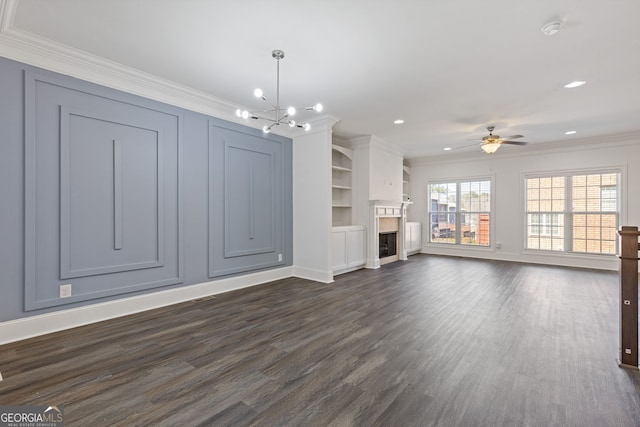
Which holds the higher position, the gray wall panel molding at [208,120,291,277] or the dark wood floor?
the gray wall panel molding at [208,120,291,277]

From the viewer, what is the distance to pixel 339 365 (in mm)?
2291

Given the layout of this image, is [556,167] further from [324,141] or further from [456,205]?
[324,141]

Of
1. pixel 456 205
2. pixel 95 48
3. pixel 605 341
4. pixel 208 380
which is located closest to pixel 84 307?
pixel 208 380

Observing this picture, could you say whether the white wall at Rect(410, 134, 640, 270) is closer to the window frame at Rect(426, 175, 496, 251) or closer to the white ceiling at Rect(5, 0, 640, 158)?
the window frame at Rect(426, 175, 496, 251)

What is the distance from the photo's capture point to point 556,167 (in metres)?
6.68

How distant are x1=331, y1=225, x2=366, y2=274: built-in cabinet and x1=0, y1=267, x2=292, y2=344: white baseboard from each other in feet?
5.14

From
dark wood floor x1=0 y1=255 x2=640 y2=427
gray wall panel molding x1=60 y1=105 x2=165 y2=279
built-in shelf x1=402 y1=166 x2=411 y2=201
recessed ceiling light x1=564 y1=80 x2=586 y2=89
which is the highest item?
recessed ceiling light x1=564 y1=80 x2=586 y2=89

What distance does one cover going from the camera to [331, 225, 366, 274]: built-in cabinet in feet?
17.8

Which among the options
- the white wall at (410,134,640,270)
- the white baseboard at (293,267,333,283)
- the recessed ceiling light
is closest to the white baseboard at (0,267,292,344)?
the white baseboard at (293,267,333,283)

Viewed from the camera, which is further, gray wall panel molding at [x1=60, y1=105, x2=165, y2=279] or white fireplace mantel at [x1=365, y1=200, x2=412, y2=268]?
white fireplace mantel at [x1=365, y1=200, x2=412, y2=268]

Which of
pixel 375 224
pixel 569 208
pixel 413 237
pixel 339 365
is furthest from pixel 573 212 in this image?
pixel 339 365

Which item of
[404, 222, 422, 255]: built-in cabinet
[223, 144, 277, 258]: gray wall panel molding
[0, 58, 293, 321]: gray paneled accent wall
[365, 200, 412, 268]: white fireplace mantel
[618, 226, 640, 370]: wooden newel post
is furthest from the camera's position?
[404, 222, 422, 255]: built-in cabinet

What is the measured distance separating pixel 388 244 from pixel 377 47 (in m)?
4.96

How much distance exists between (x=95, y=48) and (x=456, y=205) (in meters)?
8.15
